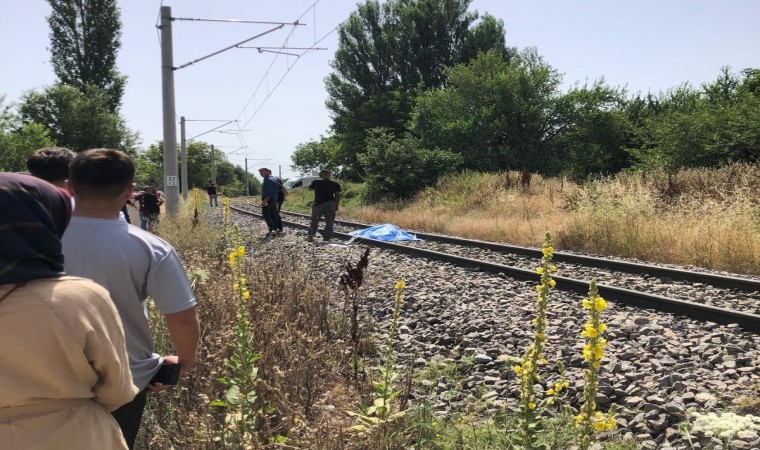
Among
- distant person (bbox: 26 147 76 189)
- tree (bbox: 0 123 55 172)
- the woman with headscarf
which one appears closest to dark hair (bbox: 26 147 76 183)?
distant person (bbox: 26 147 76 189)

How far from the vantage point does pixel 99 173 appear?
7.11 feet

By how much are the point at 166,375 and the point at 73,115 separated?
42032mm

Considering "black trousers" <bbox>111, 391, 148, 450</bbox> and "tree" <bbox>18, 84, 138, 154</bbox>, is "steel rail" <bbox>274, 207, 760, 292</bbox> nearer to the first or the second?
"black trousers" <bbox>111, 391, 148, 450</bbox>

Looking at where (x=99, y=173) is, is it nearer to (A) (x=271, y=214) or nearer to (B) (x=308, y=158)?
(A) (x=271, y=214)

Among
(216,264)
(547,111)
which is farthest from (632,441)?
(547,111)

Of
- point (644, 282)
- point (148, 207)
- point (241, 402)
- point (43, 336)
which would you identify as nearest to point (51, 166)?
point (241, 402)

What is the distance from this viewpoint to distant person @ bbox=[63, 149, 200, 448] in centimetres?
220

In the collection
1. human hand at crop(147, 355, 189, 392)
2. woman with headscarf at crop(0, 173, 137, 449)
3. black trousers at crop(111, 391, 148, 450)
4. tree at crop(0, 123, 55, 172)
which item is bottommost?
black trousers at crop(111, 391, 148, 450)

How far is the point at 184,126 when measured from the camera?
1358 inches

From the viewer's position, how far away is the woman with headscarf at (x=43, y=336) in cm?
144

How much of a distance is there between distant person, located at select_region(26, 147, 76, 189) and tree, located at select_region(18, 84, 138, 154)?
131ft

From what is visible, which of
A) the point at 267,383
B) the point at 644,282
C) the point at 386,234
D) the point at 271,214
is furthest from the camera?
the point at 271,214

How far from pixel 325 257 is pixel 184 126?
86.5 ft

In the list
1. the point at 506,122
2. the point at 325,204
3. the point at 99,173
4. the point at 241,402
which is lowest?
the point at 241,402
